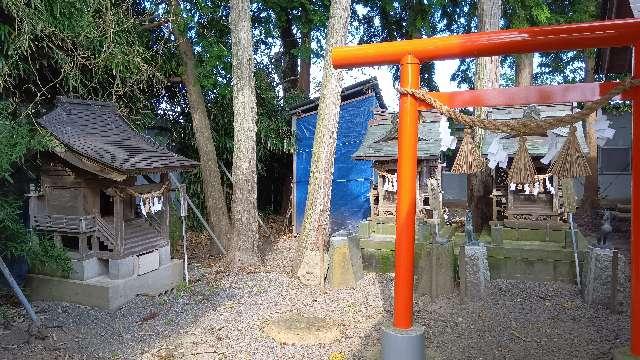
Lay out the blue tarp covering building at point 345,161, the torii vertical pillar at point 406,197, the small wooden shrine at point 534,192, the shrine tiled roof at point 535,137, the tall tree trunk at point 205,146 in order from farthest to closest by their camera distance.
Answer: the blue tarp covering building at point 345,161, the tall tree trunk at point 205,146, the small wooden shrine at point 534,192, the shrine tiled roof at point 535,137, the torii vertical pillar at point 406,197

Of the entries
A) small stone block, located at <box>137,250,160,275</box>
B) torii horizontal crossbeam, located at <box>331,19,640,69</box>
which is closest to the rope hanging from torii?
torii horizontal crossbeam, located at <box>331,19,640,69</box>

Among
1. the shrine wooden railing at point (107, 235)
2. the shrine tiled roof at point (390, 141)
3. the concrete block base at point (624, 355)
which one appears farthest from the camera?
the shrine tiled roof at point (390, 141)

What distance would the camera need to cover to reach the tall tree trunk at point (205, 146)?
377 inches

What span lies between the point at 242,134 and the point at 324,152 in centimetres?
169

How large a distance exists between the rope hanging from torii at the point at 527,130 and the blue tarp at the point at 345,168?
7.88 m

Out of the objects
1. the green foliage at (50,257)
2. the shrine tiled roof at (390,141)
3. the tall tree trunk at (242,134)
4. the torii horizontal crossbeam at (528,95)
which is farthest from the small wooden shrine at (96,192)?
the torii horizontal crossbeam at (528,95)

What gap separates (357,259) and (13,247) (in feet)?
17.0

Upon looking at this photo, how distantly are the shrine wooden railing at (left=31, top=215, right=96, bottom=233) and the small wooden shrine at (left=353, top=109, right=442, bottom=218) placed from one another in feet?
15.9

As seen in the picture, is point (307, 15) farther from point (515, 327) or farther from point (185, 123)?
point (515, 327)

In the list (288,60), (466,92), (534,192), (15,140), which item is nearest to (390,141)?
(534,192)

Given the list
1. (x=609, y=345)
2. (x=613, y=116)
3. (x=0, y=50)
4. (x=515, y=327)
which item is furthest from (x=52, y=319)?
(x=613, y=116)

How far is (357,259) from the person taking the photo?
788cm

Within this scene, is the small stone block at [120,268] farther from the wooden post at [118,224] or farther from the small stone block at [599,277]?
the small stone block at [599,277]

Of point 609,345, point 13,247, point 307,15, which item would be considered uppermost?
point 307,15
